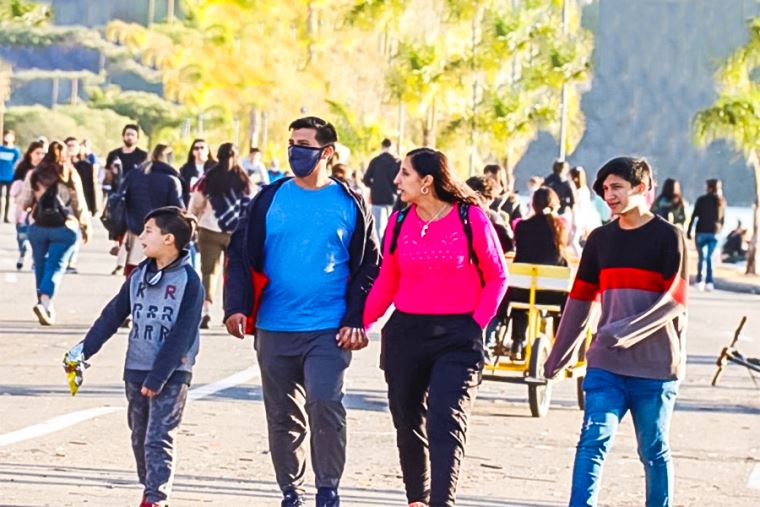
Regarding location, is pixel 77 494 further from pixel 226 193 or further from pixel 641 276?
pixel 226 193

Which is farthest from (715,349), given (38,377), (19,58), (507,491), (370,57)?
(19,58)

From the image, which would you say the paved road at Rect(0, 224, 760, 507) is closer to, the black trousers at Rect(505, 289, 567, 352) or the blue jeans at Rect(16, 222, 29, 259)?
the black trousers at Rect(505, 289, 567, 352)

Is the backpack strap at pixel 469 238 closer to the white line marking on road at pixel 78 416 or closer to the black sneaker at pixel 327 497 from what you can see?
the black sneaker at pixel 327 497

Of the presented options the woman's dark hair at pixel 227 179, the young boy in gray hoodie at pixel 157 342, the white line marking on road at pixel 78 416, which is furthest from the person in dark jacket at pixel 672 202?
the young boy in gray hoodie at pixel 157 342

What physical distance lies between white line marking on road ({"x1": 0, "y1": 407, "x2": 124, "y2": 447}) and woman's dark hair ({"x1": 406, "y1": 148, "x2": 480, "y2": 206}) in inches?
133

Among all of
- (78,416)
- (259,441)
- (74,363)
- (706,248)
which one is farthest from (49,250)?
(706,248)

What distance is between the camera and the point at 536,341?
1357 cm

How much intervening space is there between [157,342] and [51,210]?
32.7 feet

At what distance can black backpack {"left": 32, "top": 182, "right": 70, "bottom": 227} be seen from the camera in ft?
59.5

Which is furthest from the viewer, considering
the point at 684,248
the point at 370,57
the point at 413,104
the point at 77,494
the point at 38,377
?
the point at 370,57

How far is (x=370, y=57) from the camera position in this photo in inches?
2682

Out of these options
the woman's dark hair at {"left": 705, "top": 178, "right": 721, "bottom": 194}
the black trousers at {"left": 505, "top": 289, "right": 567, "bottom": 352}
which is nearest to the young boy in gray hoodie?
the black trousers at {"left": 505, "top": 289, "right": 567, "bottom": 352}

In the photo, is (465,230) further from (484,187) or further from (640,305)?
(484,187)

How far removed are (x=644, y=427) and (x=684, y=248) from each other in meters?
0.72
